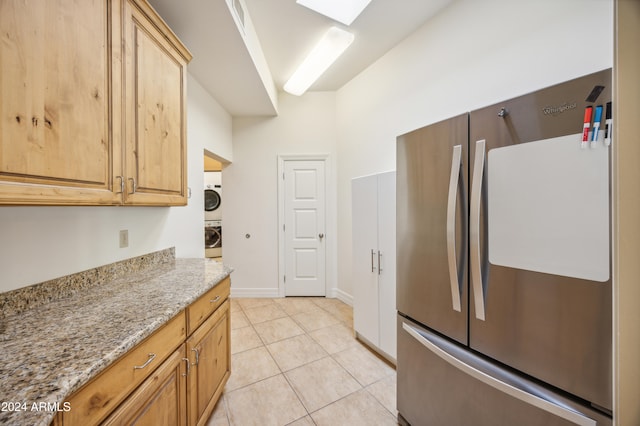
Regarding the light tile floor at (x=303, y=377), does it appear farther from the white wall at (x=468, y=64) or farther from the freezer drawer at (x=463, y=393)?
the white wall at (x=468, y=64)

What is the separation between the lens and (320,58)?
262 cm

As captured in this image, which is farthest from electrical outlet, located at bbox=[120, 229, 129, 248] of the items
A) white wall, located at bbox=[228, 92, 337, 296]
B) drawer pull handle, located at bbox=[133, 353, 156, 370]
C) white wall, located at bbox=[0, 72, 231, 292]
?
white wall, located at bbox=[228, 92, 337, 296]

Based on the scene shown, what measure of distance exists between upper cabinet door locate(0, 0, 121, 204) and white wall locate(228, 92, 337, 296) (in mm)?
2609

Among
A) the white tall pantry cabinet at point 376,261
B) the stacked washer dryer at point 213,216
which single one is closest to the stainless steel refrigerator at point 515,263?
the white tall pantry cabinet at point 376,261

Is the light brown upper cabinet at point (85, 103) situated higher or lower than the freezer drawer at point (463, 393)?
higher

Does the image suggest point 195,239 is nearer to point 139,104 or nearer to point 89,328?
point 139,104

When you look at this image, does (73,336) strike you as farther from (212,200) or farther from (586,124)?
(212,200)

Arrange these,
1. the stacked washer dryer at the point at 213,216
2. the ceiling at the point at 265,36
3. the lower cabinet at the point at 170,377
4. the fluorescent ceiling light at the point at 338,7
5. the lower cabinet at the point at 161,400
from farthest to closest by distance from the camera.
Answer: the stacked washer dryer at the point at 213,216 < the fluorescent ceiling light at the point at 338,7 < the ceiling at the point at 265,36 < the lower cabinet at the point at 161,400 < the lower cabinet at the point at 170,377

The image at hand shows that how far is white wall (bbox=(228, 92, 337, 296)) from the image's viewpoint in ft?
12.1

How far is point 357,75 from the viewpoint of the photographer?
326 cm

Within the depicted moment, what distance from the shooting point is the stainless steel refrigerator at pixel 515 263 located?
A: 812mm

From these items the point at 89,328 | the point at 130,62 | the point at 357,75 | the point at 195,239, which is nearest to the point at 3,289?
the point at 89,328

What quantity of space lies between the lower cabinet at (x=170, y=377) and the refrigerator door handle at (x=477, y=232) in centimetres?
141

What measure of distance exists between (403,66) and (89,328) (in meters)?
3.12
